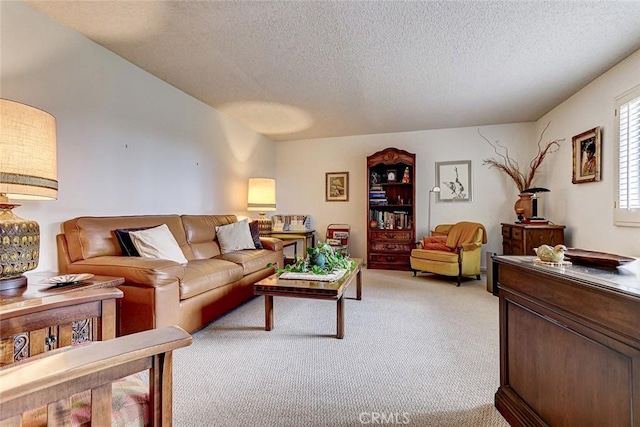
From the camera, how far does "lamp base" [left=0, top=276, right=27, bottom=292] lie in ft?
4.59

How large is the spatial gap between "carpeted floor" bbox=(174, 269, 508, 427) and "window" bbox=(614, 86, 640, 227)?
4.75ft

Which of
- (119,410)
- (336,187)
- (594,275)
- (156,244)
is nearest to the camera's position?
(119,410)

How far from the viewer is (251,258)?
10.4 feet

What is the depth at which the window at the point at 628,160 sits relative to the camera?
2531mm

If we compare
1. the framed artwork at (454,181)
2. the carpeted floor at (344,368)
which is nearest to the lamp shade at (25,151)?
the carpeted floor at (344,368)

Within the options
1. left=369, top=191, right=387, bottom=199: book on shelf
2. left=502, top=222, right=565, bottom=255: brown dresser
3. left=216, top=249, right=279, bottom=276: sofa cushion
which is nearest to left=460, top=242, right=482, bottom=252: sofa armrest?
left=502, top=222, right=565, bottom=255: brown dresser

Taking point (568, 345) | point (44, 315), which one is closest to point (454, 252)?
point (568, 345)

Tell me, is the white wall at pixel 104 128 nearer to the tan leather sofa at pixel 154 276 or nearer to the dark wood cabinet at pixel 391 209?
the tan leather sofa at pixel 154 276

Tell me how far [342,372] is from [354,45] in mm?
2451

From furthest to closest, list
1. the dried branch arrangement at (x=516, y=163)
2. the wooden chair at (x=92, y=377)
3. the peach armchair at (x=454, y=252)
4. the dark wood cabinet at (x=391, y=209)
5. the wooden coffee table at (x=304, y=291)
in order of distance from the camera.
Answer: the dark wood cabinet at (x=391, y=209), the dried branch arrangement at (x=516, y=163), the peach armchair at (x=454, y=252), the wooden coffee table at (x=304, y=291), the wooden chair at (x=92, y=377)

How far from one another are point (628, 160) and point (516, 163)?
2.18m

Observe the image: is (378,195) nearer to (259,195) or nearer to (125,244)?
(259,195)

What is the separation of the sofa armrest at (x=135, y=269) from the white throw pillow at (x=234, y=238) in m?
1.35

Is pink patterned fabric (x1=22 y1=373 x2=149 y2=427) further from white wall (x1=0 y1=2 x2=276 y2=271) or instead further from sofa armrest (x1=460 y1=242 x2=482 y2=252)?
sofa armrest (x1=460 y1=242 x2=482 y2=252)
